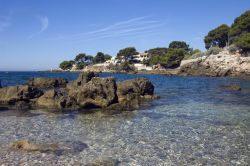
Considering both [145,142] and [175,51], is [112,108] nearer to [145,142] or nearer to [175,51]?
[145,142]

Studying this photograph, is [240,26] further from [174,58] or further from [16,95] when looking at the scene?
[16,95]

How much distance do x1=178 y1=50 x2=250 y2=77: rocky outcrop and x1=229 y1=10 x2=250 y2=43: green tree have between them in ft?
39.5

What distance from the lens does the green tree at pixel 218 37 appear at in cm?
14888

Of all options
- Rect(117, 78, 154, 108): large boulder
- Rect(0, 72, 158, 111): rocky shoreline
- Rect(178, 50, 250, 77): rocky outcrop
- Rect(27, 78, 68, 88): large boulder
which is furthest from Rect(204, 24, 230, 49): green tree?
Rect(0, 72, 158, 111): rocky shoreline

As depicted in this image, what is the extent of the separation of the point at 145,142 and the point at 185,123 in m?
6.35

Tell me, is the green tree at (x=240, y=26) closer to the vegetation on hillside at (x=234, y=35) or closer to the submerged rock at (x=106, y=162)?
the vegetation on hillside at (x=234, y=35)

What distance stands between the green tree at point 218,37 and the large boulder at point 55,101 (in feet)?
416

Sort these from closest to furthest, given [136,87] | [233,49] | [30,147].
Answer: [30,147] < [136,87] < [233,49]

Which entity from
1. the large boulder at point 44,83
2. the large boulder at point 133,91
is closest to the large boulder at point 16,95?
the large boulder at point 133,91

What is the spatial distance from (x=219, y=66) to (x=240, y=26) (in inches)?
949

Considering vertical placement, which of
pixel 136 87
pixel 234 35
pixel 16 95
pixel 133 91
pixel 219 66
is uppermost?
pixel 234 35

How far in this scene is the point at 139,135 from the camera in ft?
65.4

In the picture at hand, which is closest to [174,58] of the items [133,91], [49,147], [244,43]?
[244,43]

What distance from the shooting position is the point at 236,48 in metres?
125
